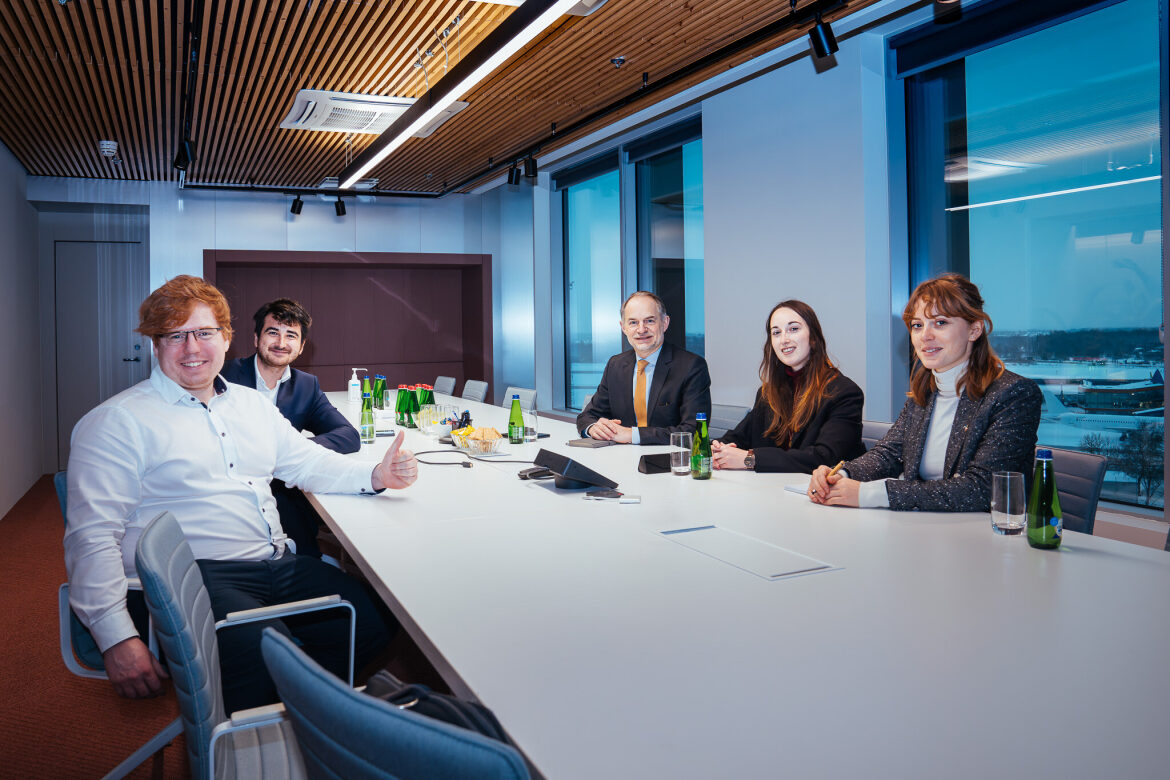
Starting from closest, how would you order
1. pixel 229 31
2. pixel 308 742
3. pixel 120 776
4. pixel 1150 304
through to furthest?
pixel 308 742, pixel 120 776, pixel 1150 304, pixel 229 31

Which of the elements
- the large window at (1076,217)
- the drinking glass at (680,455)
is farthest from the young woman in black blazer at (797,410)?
the large window at (1076,217)

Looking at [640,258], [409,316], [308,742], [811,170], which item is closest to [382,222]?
[409,316]

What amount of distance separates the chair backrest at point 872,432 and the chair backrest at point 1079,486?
826mm

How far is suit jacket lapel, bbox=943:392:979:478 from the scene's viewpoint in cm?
224

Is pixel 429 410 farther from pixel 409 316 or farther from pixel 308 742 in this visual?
pixel 409 316

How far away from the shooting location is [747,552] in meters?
1.77

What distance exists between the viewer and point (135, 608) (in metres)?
2.01

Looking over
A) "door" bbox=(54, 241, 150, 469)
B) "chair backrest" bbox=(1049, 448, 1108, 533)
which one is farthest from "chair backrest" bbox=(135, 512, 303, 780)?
"door" bbox=(54, 241, 150, 469)

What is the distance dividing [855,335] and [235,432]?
11.2 feet

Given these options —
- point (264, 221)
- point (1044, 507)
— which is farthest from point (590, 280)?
point (1044, 507)

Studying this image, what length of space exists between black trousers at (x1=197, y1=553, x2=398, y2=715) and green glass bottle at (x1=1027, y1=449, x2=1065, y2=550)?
1.61 meters

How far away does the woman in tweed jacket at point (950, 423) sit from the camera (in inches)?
84.2

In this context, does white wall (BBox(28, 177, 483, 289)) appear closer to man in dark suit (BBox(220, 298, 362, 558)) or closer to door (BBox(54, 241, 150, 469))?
door (BBox(54, 241, 150, 469))

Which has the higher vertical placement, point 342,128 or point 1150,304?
point 342,128
